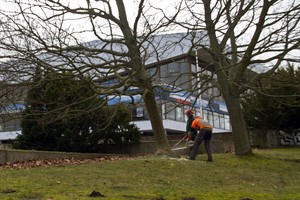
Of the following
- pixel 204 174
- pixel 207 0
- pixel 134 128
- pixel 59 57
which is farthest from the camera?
pixel 134 128

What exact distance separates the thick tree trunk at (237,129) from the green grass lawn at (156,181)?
210cm

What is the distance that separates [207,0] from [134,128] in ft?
30.1

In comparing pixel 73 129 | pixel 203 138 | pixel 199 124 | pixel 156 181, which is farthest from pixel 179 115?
pixel 156 181

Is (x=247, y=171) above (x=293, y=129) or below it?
below

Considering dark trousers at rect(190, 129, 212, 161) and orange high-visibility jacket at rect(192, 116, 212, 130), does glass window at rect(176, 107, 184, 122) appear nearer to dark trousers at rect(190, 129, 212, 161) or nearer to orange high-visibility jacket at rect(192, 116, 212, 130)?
orange high-visibility jacket at rect(192, 116, 212, 130)

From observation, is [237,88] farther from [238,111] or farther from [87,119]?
[87,119]

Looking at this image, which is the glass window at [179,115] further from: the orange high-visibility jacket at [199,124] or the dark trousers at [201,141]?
the dark trousers at [201,141]

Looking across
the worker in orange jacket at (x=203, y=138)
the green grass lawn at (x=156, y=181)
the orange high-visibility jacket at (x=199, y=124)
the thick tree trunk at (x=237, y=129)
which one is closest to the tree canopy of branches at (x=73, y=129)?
the thick tree trunk at (x=237, y=129)

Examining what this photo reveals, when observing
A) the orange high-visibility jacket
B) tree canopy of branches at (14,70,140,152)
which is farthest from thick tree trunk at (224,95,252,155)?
tree canopy of branches at (14,70,140,152)

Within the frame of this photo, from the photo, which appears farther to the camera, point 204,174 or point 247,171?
point 247,171

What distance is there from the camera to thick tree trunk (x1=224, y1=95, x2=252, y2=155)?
630 inches

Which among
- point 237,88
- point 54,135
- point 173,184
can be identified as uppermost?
point 237,88

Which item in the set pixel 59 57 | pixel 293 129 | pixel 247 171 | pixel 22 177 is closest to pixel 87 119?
pixel 59 57

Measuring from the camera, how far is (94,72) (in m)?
15.4
